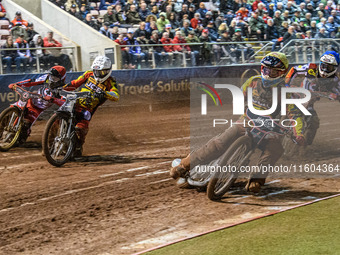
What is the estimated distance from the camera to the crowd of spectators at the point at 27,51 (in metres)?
14.5

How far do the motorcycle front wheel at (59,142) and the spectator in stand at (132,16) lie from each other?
10.3 metres

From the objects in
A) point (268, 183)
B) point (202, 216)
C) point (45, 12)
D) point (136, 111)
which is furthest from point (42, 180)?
point (45, 12)

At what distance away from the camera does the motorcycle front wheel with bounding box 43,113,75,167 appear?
948cm

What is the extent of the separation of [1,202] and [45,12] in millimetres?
13512

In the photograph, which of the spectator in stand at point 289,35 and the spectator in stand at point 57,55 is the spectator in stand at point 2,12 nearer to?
the spectator in stand at point 57,55

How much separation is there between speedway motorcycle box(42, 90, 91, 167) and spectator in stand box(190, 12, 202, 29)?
11467 mm

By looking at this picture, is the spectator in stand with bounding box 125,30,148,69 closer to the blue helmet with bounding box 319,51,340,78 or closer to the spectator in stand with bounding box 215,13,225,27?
the spectator in stand with bounding box 215,13,225,27

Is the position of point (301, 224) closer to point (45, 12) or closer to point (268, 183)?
point (268, 183)

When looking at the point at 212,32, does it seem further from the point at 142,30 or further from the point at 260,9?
the point at 260,9

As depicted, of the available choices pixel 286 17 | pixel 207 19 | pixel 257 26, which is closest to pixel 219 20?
pixel 207 19

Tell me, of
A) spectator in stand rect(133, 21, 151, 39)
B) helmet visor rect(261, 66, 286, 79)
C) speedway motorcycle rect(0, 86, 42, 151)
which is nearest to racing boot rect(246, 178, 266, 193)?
helmet visor rect(261, 66, 286, 79)

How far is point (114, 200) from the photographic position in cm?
755

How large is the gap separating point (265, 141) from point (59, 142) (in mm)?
3898

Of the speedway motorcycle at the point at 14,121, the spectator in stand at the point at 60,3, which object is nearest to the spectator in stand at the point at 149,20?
the spectator in stand at the point at 60,3
